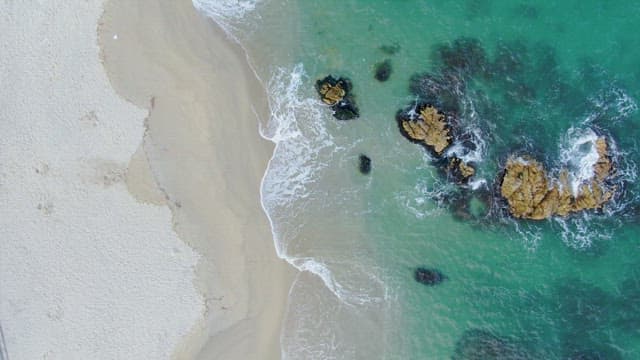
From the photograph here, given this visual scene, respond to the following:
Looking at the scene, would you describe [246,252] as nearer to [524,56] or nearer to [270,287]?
[270,287]

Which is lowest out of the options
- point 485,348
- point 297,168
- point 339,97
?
point 485,348

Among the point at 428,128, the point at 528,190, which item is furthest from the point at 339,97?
the point at 528,190

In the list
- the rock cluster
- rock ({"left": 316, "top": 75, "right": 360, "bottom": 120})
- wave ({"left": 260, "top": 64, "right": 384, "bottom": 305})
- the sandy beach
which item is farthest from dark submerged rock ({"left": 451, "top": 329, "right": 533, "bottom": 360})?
rock ({"left": 316, "top": 75, "right": 360, "bottom": 120})

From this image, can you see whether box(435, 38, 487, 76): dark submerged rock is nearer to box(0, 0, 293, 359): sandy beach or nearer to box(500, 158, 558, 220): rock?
box(500, 158, 558, 220): rock

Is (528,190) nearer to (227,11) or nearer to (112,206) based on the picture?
(227,11)

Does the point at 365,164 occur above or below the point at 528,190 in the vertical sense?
below

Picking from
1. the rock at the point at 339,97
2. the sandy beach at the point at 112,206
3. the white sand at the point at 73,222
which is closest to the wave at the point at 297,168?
the rock at the point at 339,97

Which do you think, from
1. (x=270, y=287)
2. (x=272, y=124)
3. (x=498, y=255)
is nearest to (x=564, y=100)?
(x=498, y=255)

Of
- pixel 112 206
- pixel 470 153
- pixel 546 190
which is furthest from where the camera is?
pixel 470 153
